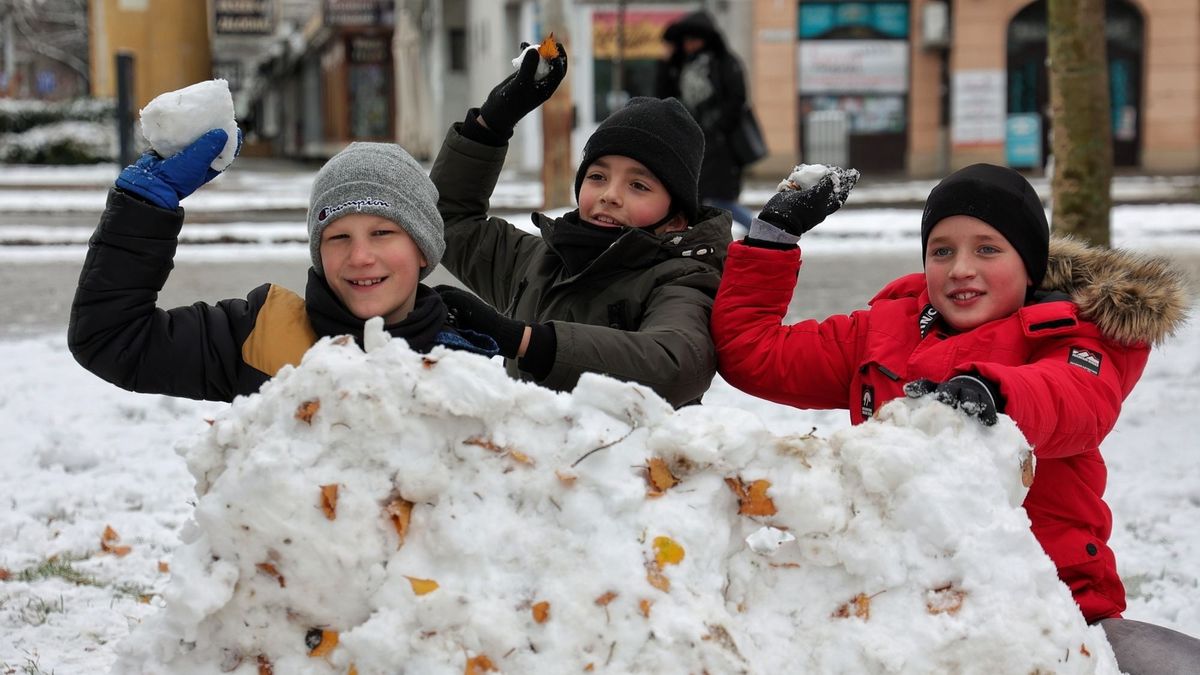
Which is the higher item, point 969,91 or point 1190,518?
point 969,91

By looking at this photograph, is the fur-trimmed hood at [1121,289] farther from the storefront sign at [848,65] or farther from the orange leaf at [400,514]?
the storefront sign at [848,65]

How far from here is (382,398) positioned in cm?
213

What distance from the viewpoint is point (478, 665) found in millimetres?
2029

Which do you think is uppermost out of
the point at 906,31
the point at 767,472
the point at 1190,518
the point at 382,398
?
the point at 906,31

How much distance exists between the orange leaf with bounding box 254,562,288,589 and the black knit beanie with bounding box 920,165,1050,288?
150 cm

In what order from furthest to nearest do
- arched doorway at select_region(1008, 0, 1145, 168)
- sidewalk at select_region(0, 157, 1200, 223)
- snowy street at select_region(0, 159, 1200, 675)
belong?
arched doorway at select_region(1008, 0, 1145, 168) < sidewalk at select_region(0, 157, 1200, 223) < snowy street at select_region(0, 159, 1200, 675)

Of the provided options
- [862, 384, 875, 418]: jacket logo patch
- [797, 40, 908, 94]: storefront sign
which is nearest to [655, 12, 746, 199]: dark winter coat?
[862, 384, 875, 418]: jacket logo patch

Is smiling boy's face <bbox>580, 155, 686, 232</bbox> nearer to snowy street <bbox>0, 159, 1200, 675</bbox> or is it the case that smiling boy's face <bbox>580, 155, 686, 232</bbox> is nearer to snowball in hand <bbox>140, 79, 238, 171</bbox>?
snowy street <bbox>0, 159, 1200, 675</bbox>

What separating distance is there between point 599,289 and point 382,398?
105 cm

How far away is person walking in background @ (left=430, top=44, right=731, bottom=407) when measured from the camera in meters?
2.76

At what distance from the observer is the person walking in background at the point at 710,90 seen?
937 centimetres

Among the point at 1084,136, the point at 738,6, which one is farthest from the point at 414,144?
the point at 1084,136

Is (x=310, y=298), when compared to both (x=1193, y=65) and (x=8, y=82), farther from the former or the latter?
(x=8, y=82)

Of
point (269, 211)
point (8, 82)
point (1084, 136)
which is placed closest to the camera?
point (1084, 136)
